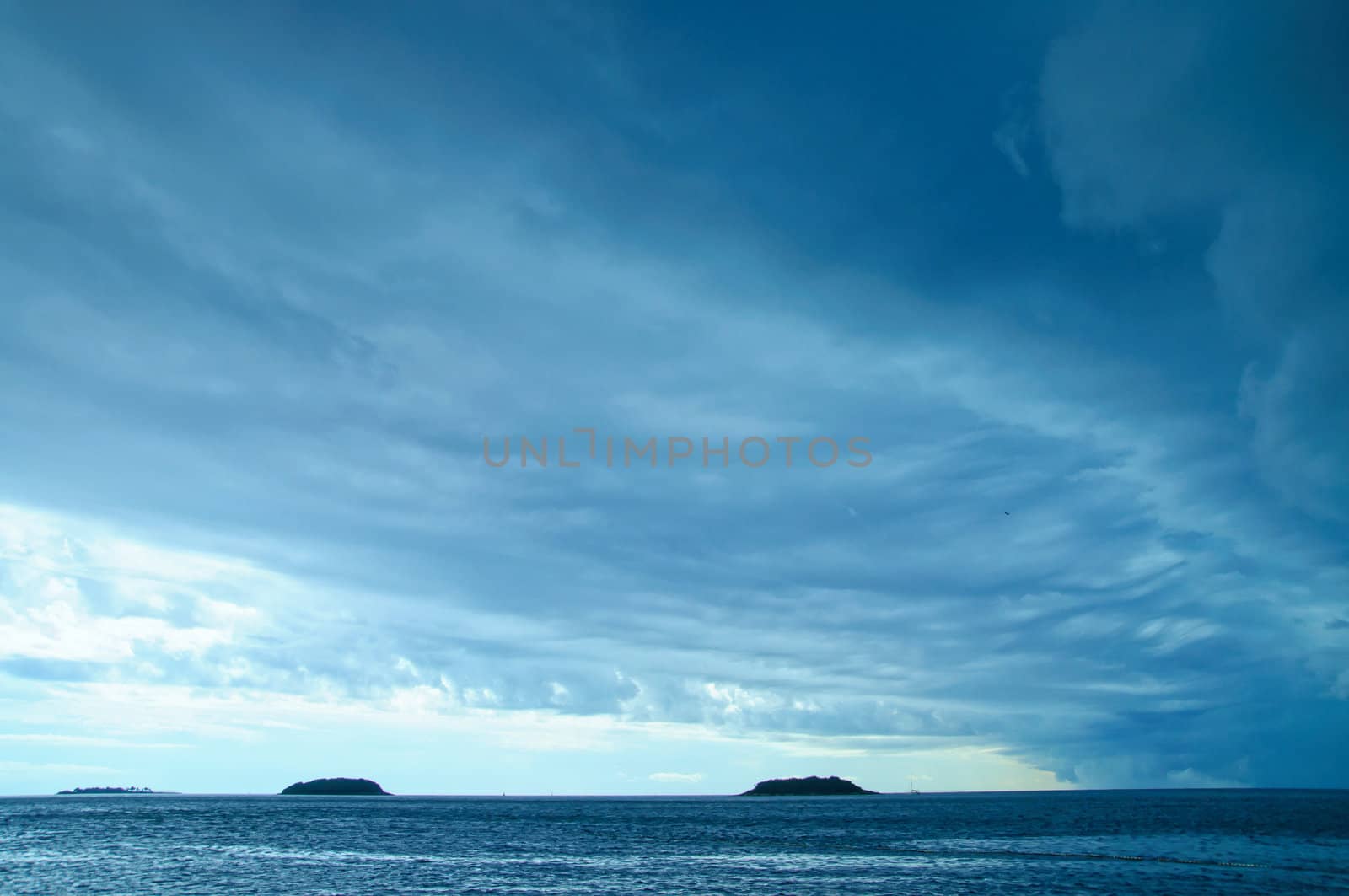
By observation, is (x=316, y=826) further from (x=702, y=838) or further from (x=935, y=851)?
(x=935, y=851)

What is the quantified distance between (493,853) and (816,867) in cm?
4617

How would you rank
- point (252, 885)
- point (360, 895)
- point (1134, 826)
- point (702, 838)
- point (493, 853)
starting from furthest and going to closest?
point (1134, 826)
point (702, 838)
point (493, 853)
point (252, 885)
point (360, 895)

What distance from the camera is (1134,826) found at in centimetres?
17012

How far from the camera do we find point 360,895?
76.1 metres

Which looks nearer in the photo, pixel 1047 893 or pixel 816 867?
pixel 1047 893

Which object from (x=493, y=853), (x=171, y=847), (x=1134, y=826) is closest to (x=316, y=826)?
(x=171, y=847)

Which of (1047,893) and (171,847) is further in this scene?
(171,847)

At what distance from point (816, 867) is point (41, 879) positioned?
81360 mm

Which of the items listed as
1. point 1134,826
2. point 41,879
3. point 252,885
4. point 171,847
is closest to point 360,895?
point 252,885

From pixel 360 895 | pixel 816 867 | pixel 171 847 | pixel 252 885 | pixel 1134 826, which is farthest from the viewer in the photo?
pixel 1134 826

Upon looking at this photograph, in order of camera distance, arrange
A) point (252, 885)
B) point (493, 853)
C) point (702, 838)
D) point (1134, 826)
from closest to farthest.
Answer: point (252, 885) → point (493, 853) → point (702, 838) → point (1134, 826)

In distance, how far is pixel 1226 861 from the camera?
335 ft

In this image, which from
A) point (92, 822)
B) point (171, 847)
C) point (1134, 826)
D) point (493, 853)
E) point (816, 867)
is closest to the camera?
point (816, 867)

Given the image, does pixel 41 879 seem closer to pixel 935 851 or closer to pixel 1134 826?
pixel 935 851
